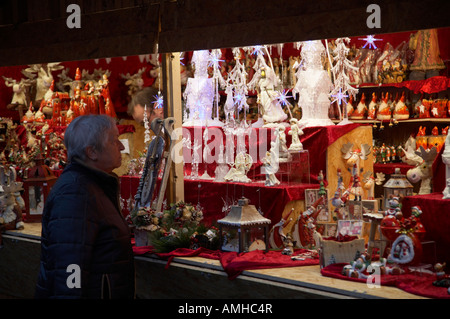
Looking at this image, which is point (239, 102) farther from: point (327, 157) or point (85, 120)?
point (85, 120)

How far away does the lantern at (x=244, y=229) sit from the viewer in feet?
13.7

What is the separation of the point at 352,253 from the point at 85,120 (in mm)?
1682

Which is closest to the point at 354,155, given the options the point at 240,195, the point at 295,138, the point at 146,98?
the point at 295,138

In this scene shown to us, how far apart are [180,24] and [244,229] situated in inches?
56.7

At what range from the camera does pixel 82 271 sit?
2758mm

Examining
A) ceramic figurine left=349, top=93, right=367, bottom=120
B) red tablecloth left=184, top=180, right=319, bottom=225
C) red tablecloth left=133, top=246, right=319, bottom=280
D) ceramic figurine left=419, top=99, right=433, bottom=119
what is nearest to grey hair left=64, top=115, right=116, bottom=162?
red tablecloth left=133, top=246, right=319, bottom=280

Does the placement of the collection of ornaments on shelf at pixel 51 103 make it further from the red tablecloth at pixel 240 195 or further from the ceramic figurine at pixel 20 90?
the red tablecloth at pixel 240 195

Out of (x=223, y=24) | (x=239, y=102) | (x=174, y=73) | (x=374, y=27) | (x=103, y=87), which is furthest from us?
(x=103, y=87)

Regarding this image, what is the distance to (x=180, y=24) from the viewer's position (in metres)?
4.44

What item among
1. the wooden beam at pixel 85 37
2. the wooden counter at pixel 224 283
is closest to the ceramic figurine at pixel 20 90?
the wooden beam at pixel 85 37

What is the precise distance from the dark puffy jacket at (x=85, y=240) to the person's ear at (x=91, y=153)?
0.22 feet

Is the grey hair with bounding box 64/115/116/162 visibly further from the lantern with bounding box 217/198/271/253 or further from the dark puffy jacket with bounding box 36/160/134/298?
the lantern with bounding box 217/198/271/253

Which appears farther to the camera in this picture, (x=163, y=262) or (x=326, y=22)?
(x=163, y=262)

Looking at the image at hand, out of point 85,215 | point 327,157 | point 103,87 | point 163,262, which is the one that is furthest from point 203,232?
point 103,87
